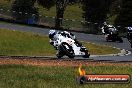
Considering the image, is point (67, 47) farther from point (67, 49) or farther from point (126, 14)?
point (126, 14)

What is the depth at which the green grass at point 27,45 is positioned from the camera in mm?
32344

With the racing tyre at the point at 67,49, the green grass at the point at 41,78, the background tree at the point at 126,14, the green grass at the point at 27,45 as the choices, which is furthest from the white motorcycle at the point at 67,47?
the background tree at the point at 126,14

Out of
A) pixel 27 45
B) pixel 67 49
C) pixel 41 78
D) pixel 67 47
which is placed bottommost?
pixel 27 45

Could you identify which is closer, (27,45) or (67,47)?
(67,47)

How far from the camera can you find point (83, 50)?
77.3ft

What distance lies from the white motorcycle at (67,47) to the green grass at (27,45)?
8397 millimetres

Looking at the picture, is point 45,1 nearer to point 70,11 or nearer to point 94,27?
point 94,27

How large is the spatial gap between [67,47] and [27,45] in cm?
1226

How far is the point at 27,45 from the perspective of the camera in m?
34.4

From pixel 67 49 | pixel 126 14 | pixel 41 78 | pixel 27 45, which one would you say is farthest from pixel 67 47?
pixel 126 14

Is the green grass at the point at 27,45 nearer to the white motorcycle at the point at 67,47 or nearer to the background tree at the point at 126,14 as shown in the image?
the white motorcycle at the point at 67,47

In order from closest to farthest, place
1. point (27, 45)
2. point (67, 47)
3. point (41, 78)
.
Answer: point (41, 78) → point (67, 47) → point (27, 45)

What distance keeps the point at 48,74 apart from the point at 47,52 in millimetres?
17205

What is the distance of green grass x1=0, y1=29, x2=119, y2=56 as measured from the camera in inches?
1273
